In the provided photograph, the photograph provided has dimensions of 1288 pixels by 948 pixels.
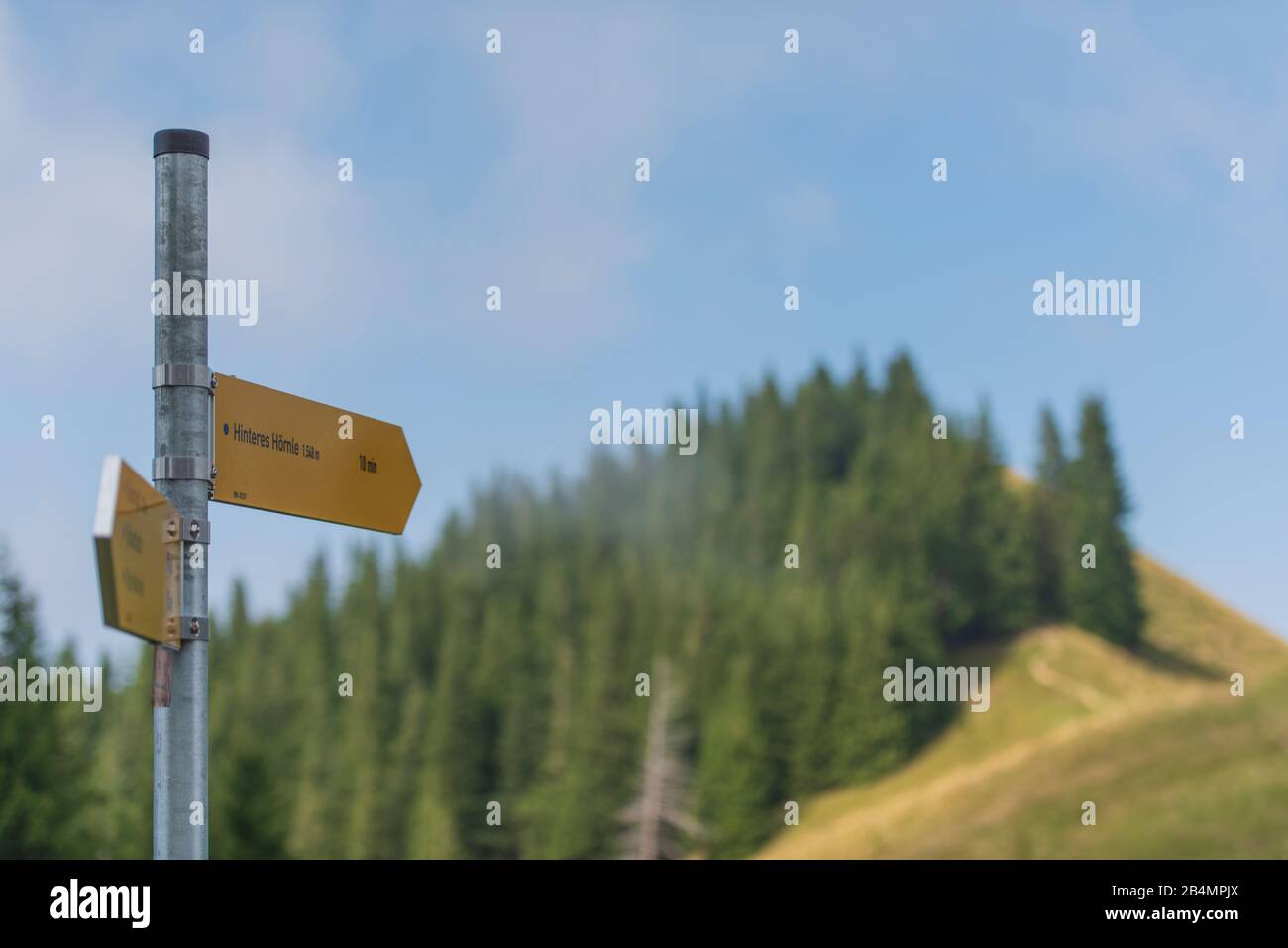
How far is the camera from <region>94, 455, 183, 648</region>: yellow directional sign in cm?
425

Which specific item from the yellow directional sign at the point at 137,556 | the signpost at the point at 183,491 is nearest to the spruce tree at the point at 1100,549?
the signpost at the point at 183,491

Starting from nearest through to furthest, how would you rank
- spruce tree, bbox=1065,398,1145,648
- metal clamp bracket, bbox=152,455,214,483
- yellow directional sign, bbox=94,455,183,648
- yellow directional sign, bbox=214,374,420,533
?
yellow directional sign, bbox=94,455,183,648 < metal clamp bracket, bbox=152,455,214,483 < yellow directional sign, bbox=214,374,420,533 < spruce tree, bbox=1065,398,1145,648

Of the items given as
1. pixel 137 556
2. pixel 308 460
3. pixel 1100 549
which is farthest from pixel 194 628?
pixel 1100 549

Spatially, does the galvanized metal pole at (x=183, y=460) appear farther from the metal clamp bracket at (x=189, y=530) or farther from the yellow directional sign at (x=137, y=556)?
the yellow directional sign at (x=137, y=556)

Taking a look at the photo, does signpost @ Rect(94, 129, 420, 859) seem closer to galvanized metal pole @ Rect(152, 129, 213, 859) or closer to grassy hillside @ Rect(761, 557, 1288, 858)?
galvanized metal pole @ Rect(152, 129, 213, 859)

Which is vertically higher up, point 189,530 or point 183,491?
point 183,491

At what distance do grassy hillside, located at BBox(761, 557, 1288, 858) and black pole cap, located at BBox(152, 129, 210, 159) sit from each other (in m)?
58.5

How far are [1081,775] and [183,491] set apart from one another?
76172 mm

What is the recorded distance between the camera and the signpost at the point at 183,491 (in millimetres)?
4535

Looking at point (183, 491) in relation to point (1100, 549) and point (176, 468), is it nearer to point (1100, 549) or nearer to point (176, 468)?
point (176, 468)

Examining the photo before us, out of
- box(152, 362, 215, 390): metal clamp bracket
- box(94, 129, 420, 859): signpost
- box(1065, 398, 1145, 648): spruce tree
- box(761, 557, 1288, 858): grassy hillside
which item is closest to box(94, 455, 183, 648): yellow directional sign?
box(94, 129, 420, 859): signpost

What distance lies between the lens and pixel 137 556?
15.0 feet
